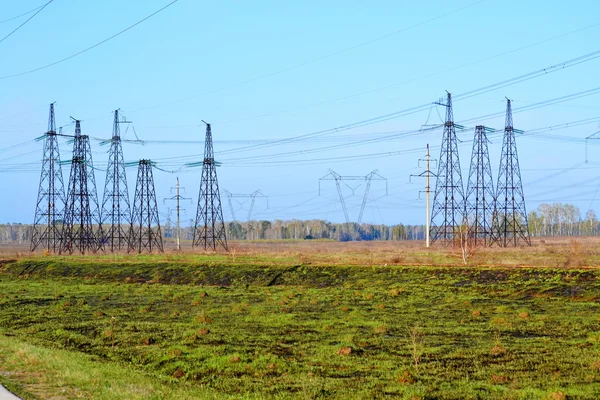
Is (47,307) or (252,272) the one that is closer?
(47,307)

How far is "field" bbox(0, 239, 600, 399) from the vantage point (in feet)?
46.9

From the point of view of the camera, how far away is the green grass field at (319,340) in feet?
46.7

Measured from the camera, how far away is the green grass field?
14.2 meters

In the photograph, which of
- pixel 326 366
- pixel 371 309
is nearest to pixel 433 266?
pixel 371 309

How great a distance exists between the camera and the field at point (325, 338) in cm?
1428

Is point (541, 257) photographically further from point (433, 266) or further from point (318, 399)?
point (318, 399)

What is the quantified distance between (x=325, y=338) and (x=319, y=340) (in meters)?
0.42

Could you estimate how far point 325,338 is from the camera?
21.1 meters

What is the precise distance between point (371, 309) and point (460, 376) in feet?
49.2

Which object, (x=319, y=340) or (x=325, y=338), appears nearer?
(x=319, y=340)

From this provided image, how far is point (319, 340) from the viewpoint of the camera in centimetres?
2070

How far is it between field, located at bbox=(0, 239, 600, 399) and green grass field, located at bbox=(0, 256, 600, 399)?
0.05 m

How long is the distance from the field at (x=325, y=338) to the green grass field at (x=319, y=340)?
5 centimetres

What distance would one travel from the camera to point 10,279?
60156 mm
